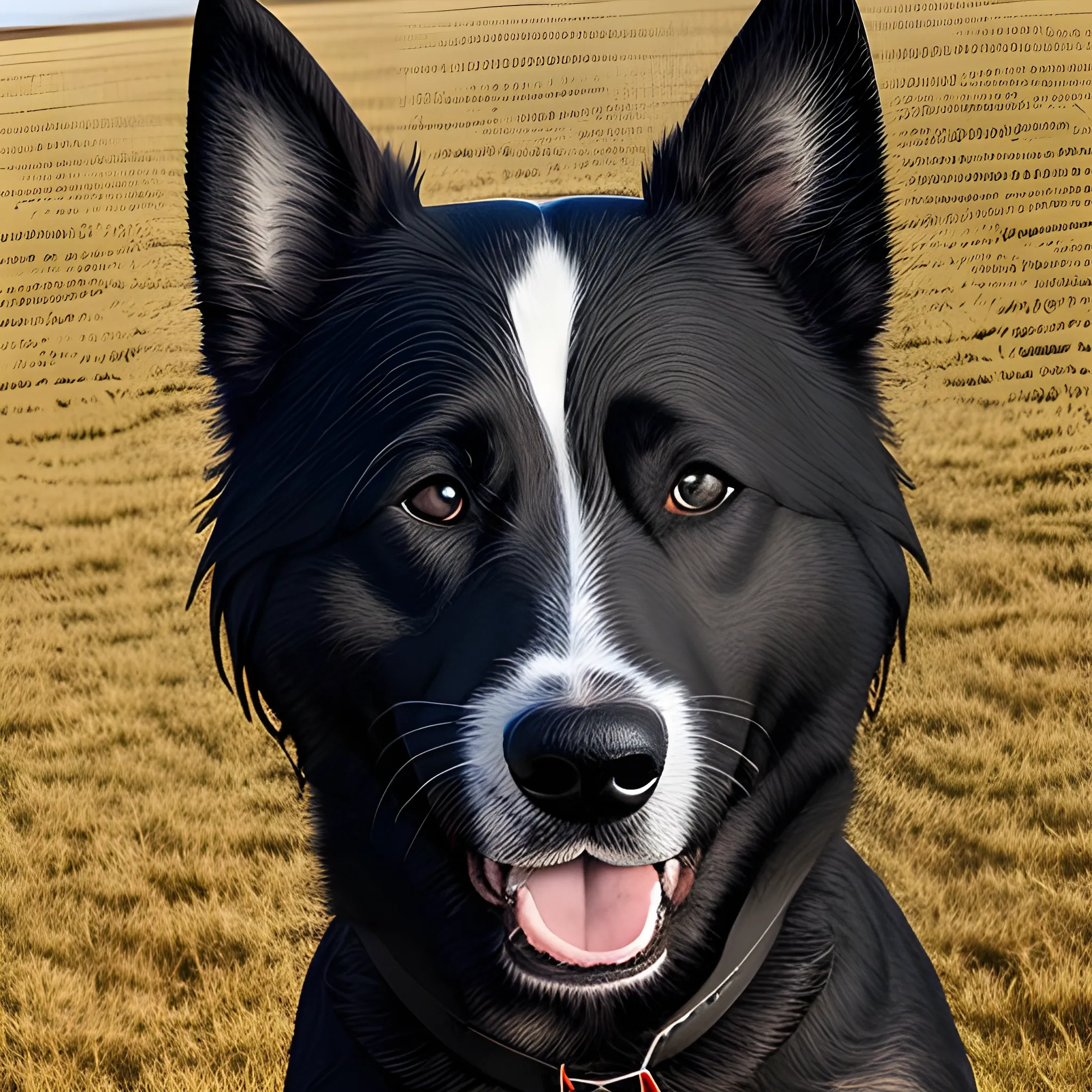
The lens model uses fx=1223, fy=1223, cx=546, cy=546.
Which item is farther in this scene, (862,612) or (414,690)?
→ (862,612)

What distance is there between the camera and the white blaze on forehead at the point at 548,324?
7.14 feet

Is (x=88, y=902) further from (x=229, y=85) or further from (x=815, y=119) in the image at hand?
(x=815, y=119)

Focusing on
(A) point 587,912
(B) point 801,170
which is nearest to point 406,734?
(A) point 587,912

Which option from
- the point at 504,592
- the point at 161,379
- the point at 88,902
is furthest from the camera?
the point at 161,379

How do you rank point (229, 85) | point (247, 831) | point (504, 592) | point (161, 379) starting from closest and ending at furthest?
point (504, 592) → point (229, 85) → point (247, 831) → point (161, 379)

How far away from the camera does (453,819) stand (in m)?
2.16

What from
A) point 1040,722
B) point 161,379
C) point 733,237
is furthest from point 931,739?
point 161,379

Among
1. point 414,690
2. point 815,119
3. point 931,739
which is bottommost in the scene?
point 931,739

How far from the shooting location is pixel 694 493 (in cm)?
220

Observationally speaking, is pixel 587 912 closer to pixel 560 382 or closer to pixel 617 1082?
pixel 617 1082

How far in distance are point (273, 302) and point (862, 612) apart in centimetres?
133

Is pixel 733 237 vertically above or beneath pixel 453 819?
above

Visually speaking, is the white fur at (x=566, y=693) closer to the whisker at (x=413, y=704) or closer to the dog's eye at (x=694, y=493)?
the whisker at (x=413, y=704)

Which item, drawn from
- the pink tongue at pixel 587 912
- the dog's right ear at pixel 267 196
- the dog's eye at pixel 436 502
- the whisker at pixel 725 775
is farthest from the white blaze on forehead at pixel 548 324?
the pink tongue at pixel 587 912
